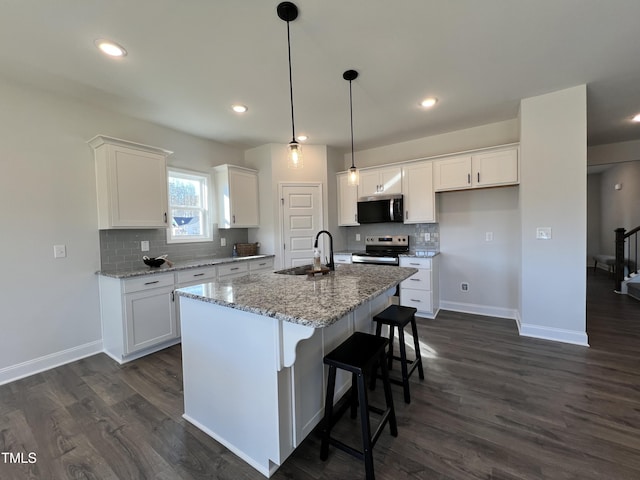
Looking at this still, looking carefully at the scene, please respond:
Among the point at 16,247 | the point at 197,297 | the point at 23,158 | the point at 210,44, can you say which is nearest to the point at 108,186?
the point at 23,158

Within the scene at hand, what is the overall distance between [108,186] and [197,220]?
4.16ft

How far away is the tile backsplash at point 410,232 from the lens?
427cm

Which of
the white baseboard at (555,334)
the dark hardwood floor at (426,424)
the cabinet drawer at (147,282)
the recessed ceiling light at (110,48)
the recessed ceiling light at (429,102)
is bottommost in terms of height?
the dark hardwood floor at (426,424)

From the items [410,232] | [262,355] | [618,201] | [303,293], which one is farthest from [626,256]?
Result: [262,355]

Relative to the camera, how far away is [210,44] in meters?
2.04

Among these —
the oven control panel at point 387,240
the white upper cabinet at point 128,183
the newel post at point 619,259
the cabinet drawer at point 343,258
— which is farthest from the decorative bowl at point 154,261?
the newel post at point 619,259

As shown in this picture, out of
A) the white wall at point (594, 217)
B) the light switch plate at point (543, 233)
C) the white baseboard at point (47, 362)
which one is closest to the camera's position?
the white baseboard at point (47, 362)

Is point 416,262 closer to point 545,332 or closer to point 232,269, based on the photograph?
point 545,332

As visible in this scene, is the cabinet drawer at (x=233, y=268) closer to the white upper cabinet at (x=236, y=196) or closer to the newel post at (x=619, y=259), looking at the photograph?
the white upper cabinet at (x=236, y=196)

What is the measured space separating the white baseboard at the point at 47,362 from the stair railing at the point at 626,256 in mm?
8054

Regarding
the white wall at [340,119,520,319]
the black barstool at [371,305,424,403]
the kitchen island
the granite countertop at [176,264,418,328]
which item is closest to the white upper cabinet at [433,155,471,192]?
the white wall at [340,119,520,319]

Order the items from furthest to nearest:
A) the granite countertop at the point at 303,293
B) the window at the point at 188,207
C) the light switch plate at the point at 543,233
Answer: the window at the point at 188,207 → the light switch plate at the point at 543,233 → the granite countertop at the point at 303,293

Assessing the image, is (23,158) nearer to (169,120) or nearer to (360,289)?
(169,120)

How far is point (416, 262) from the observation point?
383 centimetres
